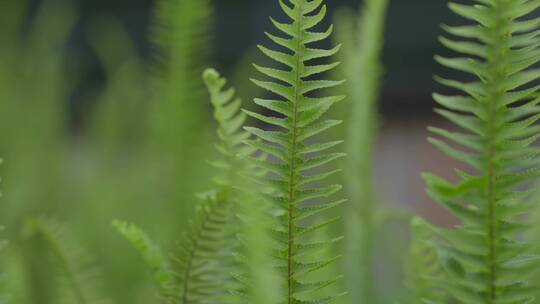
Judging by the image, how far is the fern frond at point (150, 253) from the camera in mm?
259

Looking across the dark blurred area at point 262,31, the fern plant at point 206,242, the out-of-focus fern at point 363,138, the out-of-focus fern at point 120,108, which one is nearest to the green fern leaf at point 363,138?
the out-of-focus fern at point 363,138

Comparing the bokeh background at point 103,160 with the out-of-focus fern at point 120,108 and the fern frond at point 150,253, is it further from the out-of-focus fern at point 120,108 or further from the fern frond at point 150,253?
the fern frond at point 150,253

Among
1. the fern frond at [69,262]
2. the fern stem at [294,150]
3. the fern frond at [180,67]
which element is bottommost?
the fern frond at [69,262]

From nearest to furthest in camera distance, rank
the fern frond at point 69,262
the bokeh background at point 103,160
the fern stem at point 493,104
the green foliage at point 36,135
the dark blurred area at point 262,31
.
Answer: the fern stem at point 493,104 → the fern frond at point 69,262 → the bokeh background at point 103,160 → the green foliage at point 36,135 → the dark blurred area at point 262,31

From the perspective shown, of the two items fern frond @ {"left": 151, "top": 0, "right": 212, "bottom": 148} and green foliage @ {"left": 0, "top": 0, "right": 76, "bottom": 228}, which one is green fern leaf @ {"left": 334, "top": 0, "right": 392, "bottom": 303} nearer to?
fern frond @ {"left": 151, "top": 0, "right": 212, "bottom": 148}

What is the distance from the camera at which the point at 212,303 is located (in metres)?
0.29

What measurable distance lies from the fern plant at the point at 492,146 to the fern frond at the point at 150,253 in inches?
3.5

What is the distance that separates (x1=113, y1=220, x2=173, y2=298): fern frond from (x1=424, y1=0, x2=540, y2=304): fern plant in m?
0.09

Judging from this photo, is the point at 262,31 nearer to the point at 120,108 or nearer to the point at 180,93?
the point at 120,108

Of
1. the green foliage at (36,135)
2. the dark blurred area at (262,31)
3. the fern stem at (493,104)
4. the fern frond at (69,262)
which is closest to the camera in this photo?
the fern stem at (493,104)

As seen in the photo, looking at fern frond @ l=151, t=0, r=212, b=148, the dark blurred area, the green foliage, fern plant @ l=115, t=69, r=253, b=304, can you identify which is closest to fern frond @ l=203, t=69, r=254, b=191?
fern plant @ l=115, t=69, r=253, b=304

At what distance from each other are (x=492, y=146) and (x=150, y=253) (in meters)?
0.11

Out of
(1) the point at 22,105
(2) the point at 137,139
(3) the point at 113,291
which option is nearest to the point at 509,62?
(3) the point at 113,291

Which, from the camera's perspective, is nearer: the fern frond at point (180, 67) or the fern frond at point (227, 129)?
the fern frond at point (227, 129)
